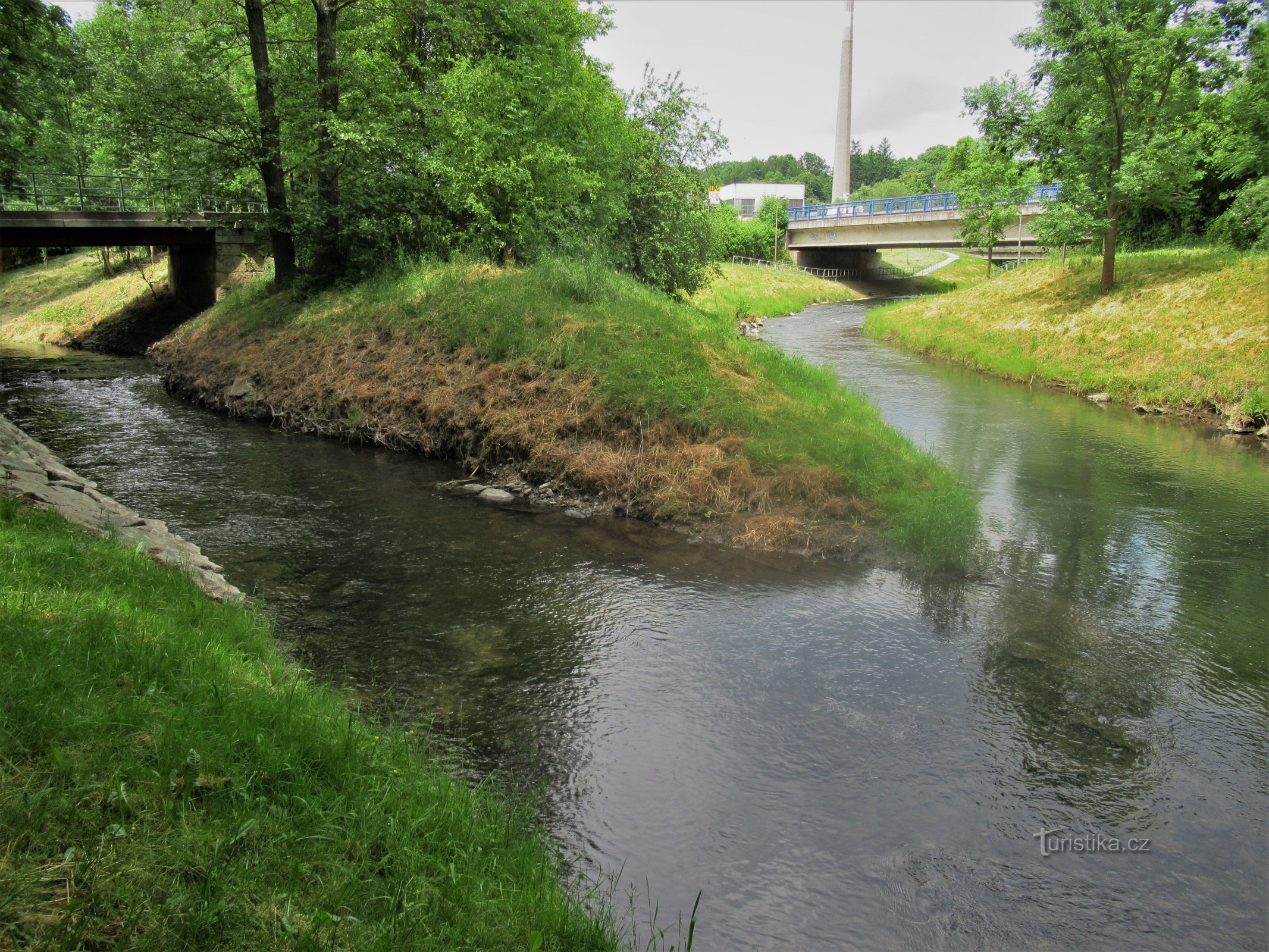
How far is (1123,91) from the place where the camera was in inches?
1104

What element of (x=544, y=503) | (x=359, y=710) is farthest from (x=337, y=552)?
(x=359, y=710)

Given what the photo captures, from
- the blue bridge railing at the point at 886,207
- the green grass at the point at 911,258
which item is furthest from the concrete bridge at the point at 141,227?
the green grass at the point at 911,258

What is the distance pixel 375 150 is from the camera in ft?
73.5

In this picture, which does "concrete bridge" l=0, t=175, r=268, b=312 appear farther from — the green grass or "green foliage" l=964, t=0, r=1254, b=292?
the green grass

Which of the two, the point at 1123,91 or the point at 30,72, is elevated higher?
the point at 1123,91

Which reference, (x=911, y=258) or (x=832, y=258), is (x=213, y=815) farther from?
(x=911, y=258)

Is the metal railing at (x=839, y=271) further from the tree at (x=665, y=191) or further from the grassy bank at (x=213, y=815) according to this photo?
the grassy bank at (x=213, y=815)

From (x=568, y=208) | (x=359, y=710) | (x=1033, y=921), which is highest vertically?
(x=568, y=208)

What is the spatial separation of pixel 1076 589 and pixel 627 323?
32.9ft

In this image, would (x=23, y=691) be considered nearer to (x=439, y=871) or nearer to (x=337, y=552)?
(x=439, y=871)

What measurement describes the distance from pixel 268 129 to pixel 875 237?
53414 millimetres

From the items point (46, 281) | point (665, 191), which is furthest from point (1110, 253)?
point (46, 281)

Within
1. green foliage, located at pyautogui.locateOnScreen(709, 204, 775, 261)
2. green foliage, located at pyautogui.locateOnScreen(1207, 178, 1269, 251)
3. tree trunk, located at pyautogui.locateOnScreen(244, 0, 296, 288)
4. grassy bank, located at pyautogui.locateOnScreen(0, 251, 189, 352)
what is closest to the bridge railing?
tree trunk, located at pyautogui.locateOnScreen(244, 0, 296, 288)

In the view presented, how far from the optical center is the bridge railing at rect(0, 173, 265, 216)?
23047 millimetres
